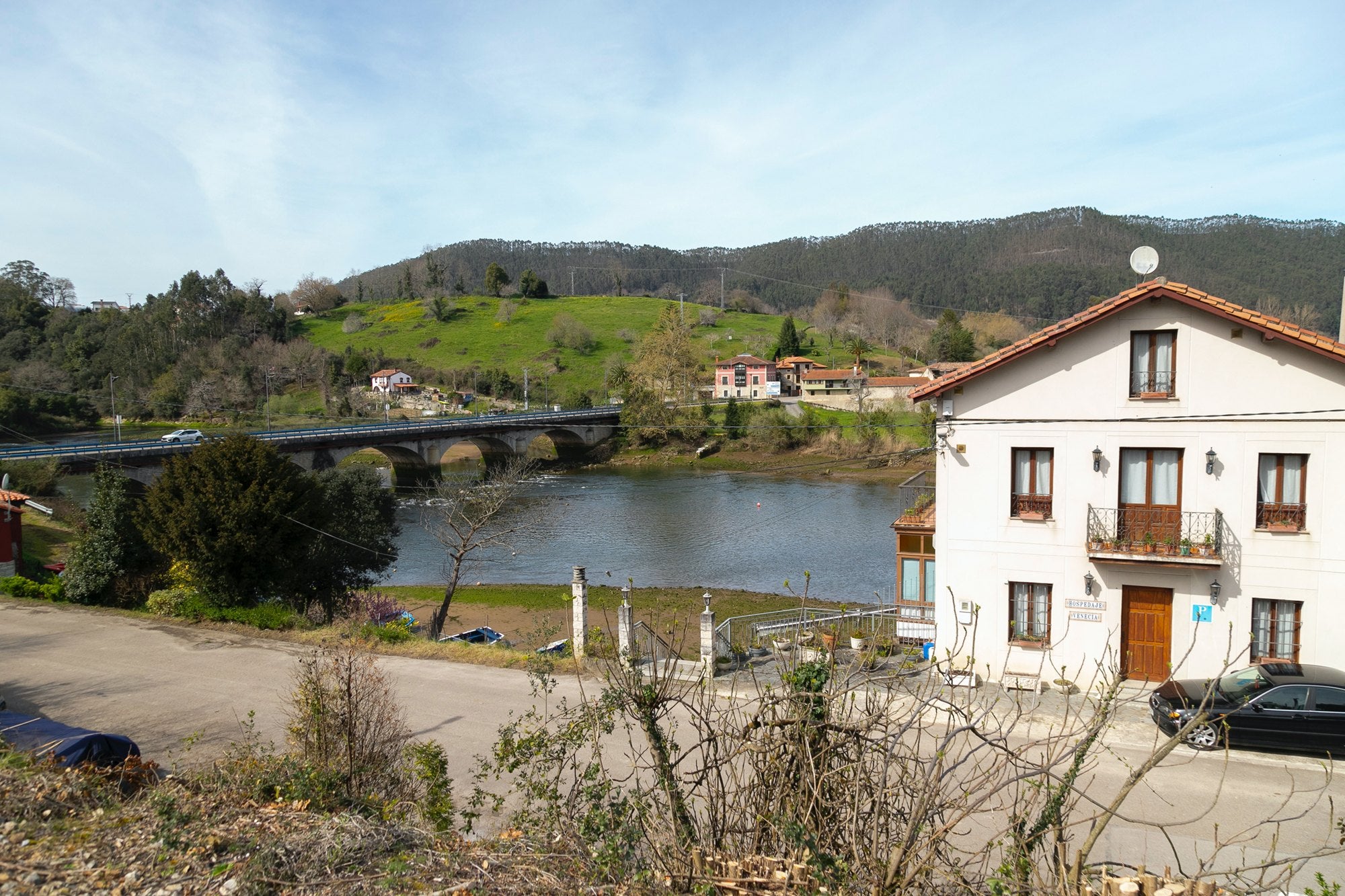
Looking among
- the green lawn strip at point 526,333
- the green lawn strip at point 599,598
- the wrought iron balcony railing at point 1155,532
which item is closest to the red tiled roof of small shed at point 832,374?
the green lawn strip at point 526,333

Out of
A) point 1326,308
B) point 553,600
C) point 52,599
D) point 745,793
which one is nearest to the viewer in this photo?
point 745,793

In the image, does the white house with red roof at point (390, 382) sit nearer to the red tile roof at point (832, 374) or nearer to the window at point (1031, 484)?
the red tile roof at point (832, 374)

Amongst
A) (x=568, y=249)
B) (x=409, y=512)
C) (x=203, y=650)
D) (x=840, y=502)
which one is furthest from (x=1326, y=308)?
(x=568, y=249)

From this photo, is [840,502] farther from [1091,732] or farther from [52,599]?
[1091,732]

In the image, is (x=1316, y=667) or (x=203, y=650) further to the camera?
(x=203, y=650)

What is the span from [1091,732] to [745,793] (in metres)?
1.76

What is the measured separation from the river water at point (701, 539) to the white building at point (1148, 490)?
677 centimetres

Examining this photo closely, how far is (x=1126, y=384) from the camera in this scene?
13.0 m

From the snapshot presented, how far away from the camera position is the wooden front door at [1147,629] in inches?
506

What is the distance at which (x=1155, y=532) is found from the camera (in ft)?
41.8

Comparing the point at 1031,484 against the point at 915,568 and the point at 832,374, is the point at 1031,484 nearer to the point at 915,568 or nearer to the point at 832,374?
the point at 915,568

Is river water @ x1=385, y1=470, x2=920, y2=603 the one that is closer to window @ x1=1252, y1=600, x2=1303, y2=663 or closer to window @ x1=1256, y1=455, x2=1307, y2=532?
window @ x1=1252, y1=600, x2=1303, y2=663

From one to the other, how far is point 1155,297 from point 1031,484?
11.5ft

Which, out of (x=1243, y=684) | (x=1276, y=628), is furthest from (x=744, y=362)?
(x=1243, y=684)
